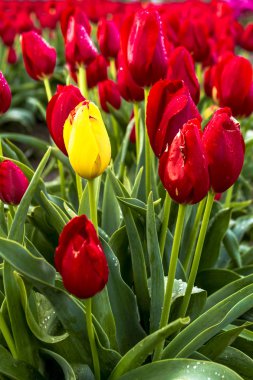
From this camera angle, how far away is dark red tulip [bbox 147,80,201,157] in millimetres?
940

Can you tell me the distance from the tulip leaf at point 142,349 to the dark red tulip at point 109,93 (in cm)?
90

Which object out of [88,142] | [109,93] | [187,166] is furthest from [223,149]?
[109,93]

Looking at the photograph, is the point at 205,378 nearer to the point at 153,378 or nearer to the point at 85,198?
the point at 153,378

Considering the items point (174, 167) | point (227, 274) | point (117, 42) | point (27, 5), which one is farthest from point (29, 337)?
point (27, 5)

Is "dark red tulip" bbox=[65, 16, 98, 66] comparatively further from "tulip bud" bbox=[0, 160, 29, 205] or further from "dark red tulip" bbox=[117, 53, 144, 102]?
"tulip bud" bbox=[0, 160, 29, 205]

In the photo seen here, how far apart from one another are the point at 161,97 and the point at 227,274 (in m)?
0.62

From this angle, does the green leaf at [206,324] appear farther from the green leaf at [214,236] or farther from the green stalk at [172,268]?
the green leaf at [214,236]

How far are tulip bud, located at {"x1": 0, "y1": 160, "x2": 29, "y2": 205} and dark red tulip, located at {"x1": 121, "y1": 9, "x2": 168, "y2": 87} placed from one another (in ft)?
0.94

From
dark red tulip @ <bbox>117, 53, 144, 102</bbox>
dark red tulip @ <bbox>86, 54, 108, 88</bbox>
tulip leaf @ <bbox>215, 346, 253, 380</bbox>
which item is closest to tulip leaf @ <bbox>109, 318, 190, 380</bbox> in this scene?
tulip leaf @ <bbox>215, 346, 253, 380</bbox>

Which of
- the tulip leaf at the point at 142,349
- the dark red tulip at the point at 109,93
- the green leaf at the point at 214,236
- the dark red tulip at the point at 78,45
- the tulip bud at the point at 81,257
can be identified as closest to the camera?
the tulip bud at the point at 81,257

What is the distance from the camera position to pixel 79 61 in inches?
56.2

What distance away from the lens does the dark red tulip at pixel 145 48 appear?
1.10m

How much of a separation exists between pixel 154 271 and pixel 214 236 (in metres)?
0.46

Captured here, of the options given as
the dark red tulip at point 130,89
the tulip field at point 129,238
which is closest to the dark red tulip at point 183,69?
the tulip field at point 129,238
